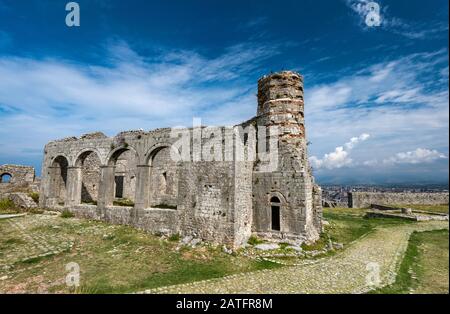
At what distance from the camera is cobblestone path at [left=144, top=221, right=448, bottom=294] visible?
312 inches

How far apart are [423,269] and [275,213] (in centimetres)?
637

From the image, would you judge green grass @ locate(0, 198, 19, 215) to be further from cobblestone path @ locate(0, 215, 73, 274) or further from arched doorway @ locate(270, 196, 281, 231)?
arched doorway @ locate(270, 196, 281, 231)

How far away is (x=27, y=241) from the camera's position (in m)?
12.5

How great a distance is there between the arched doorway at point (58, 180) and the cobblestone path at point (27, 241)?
3.97 metres

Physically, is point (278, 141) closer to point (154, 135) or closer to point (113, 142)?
point (154, 135)

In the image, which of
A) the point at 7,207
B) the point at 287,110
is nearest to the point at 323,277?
the point at 287,110

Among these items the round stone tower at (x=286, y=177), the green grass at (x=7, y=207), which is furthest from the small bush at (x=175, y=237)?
the green grass at (x=7, y=207)

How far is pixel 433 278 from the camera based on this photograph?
888 cm

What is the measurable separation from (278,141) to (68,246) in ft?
36.7

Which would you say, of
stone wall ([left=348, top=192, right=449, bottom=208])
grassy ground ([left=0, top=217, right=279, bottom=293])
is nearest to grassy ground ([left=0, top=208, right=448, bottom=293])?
grassy ground ([left=0, top=217, right=279, bottom=293])

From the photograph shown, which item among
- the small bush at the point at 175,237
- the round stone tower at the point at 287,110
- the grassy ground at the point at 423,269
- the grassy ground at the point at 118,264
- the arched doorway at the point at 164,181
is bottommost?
the grassy ground at the point at 423,269

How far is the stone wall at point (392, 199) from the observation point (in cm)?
3434

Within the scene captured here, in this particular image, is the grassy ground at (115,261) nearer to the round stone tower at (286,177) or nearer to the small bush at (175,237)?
the small bush at (175,237)
